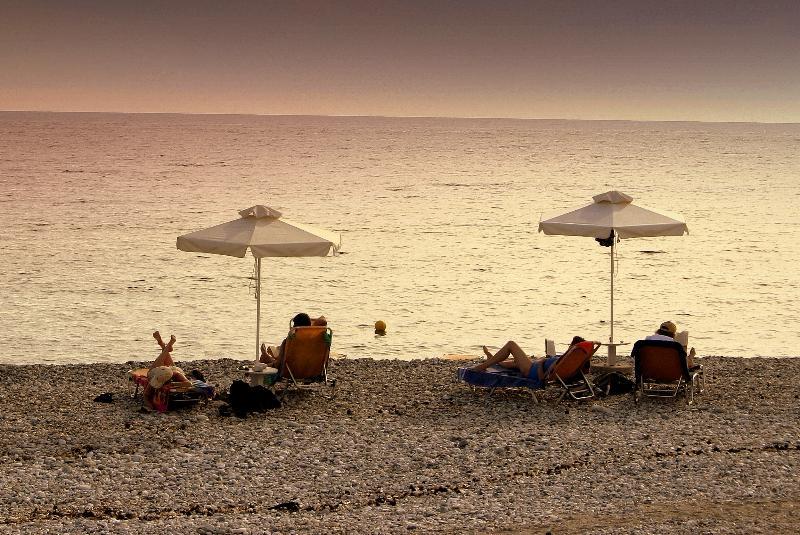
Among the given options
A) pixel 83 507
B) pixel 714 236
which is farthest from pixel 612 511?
pixel 714 236

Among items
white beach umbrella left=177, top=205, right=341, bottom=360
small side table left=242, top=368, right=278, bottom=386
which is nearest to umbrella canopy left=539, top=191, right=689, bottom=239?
white beach umbrella left=177, top=205, right=341, bottom=360

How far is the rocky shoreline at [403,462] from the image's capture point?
26.3 ft

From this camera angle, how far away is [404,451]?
32.0 ft

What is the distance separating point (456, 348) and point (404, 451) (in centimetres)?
675

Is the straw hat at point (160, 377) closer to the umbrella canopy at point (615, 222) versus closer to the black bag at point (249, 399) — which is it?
the black bag at point (249, 399)

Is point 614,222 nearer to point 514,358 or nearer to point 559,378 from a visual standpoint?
point 514,358

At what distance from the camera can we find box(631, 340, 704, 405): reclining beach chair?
11305 mm

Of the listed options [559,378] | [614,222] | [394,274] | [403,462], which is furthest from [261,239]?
[394,274]

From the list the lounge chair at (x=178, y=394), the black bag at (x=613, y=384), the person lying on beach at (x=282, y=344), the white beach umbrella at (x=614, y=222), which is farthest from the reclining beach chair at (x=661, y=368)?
the lounge chair at (x=178, y=394)

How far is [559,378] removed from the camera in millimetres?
11383

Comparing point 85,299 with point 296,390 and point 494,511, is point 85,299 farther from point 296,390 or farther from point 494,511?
point 494,511

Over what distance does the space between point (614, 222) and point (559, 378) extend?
2.14 metres

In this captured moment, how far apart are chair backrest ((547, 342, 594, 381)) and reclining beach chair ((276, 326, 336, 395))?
2197mm

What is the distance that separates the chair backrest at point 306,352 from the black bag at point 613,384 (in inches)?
105
